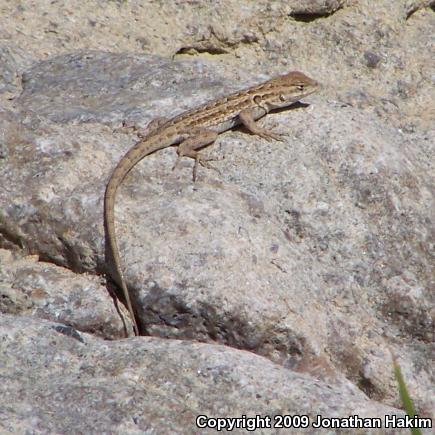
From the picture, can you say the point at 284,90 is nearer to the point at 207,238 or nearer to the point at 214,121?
the point at 214,121

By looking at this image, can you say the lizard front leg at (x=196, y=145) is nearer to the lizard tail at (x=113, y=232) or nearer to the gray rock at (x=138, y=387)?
the lizard tail at (x=113, y=232)

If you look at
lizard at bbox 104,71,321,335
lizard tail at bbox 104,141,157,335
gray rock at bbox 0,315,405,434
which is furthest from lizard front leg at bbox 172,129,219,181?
gray rock at bbox 0,315,405,434

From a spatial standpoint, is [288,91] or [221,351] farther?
[288,91]

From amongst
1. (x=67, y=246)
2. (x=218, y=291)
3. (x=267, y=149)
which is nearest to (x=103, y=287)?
(x=67, y=246)

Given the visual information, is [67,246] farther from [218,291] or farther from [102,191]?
[218,291]

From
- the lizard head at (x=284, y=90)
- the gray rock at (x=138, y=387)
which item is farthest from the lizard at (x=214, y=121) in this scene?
the gray rock at (x=138, y=387)

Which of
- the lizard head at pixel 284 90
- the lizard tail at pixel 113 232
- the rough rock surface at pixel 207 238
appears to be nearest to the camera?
the rough rock surface at pixel 207 238
